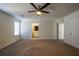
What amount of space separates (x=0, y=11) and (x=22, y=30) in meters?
5.49

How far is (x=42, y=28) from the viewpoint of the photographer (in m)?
10.8

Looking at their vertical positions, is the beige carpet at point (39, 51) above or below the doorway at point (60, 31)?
below

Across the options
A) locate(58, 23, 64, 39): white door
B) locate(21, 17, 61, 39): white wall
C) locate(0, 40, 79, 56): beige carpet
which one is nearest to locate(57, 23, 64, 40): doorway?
locate(58, 23, 64, 39): white door

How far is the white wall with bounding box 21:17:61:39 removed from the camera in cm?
1066

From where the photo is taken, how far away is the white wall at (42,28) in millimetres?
10658

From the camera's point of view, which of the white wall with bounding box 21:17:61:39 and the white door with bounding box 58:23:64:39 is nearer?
the white door with bounding box 58:23:64:39

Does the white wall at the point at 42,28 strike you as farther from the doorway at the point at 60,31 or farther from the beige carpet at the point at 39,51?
the beige carpet at the point at 39,51

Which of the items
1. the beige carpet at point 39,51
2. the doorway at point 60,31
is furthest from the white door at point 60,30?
the beige carpet at point 39,51

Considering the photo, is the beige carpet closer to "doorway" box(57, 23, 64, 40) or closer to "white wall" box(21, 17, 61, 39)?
"doorway" box(57, 23, 64, 40)

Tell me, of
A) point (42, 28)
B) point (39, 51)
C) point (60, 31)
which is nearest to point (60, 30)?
point (60, 31)

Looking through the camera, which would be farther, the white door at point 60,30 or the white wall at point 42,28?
the white wall at point 42,28

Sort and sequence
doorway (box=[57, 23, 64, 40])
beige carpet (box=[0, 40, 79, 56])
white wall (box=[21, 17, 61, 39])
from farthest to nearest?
white wall (box=[21, 17, 61, 39]) → doorway (box=[57, 23, 64, 40]) → beige carpet (box=[0, 40, 79, 56])

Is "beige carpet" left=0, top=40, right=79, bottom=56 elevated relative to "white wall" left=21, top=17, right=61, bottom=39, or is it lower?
lower

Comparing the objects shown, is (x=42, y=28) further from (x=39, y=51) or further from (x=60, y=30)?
(x=39, y=51)
